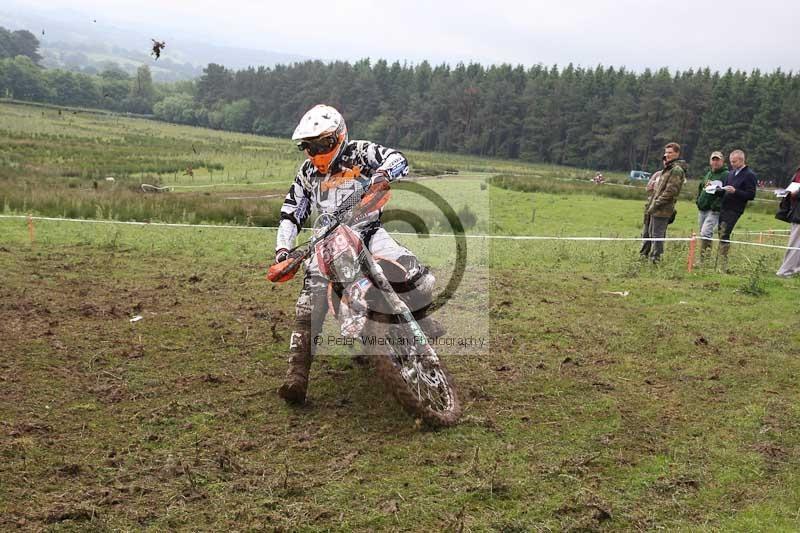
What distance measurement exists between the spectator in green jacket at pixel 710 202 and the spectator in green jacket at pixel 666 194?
80cm

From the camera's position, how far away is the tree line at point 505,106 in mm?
74000

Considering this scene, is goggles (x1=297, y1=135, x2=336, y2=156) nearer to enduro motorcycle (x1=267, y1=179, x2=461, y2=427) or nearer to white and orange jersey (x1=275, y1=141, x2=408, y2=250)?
white and orange jersey (x1=275, y1=141, x2=408, y2=250)

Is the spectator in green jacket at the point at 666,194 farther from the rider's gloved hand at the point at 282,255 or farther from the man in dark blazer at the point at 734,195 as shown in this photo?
the rider's gloved hand at the point at 282,255

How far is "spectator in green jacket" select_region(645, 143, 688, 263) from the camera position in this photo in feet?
45.3

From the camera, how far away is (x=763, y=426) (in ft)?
20.6

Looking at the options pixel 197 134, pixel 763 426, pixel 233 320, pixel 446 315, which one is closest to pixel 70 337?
pixel 233 320

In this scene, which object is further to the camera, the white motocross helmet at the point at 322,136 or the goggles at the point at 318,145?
the goggles at the point at 318,145

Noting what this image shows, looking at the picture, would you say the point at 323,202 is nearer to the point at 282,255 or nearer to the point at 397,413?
the point at 282,255

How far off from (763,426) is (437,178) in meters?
37.5

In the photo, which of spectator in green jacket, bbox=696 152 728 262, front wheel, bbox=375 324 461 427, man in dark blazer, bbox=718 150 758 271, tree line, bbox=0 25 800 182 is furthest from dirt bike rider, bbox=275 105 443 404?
tree line, bbox=0 25 800 182

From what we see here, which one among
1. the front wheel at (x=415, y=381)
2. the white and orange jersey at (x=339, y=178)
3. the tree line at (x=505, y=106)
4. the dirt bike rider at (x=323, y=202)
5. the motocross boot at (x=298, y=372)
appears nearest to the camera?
the front wheel at (x=415, y=381)

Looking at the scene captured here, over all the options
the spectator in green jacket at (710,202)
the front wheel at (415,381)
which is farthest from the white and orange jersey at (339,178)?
the spectator in green jacket at (710,202)

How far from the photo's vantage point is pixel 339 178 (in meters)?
7.23

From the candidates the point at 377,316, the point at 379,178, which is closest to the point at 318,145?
the point at 379,178
